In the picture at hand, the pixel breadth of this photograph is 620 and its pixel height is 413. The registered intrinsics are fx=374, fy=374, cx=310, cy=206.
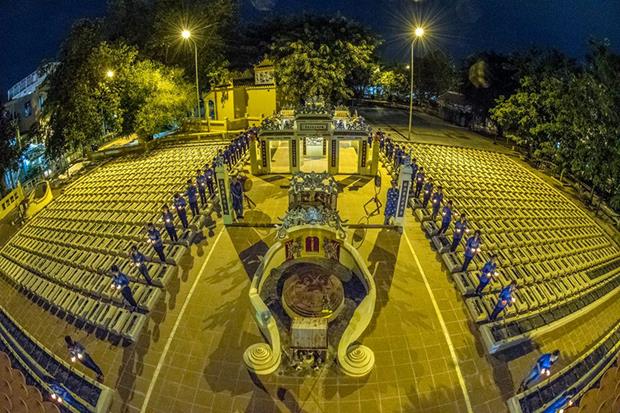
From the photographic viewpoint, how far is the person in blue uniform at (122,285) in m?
10.7

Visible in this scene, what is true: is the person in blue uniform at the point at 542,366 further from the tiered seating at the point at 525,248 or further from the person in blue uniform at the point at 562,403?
the tiered seating at the point at 525,248

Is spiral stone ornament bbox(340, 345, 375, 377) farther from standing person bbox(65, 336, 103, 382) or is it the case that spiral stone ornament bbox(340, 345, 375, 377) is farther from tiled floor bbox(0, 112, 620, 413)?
standing person bbox(65, 336, 103, 382)

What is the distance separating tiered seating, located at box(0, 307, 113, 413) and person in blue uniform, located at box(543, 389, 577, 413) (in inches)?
406

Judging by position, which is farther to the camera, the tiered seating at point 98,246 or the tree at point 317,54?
the tree at point 317,54

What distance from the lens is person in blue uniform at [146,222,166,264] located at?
1291 centimetres

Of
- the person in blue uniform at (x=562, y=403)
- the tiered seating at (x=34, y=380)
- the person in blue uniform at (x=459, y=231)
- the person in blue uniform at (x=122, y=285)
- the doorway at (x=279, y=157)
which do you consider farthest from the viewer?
the doorway at (x=279, y=157)

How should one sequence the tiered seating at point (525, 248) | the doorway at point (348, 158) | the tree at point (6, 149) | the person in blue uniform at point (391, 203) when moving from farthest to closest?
the tree at point (6, 149) < the doorway at point (348, 158) < the person in blue uniform at point (391, 203) < the tiered seating at point (525, 248)

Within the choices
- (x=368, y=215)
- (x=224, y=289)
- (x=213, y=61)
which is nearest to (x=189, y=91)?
(x=213, y=61)

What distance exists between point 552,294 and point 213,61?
33651 mm

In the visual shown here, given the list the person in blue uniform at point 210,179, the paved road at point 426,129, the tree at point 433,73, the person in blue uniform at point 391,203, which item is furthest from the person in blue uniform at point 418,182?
the tree at point 433,73

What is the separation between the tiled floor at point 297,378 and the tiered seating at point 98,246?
56 cm

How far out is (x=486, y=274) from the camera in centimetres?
1168

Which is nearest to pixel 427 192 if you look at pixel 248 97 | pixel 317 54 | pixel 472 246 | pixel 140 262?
pixel 472 246

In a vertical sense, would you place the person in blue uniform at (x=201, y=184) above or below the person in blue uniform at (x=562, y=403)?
above
